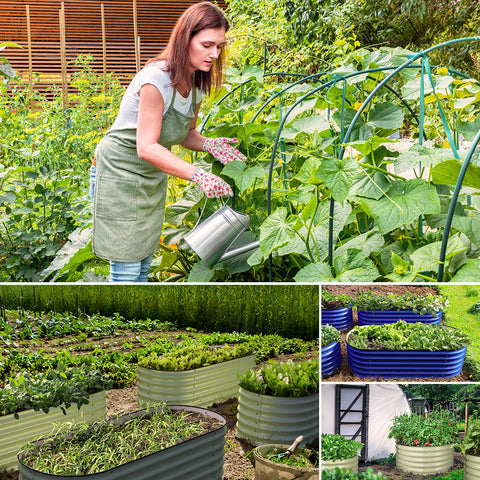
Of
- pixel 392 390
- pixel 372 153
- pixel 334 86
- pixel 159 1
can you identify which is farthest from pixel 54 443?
pixel 159 1

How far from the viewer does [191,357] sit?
3.92ft

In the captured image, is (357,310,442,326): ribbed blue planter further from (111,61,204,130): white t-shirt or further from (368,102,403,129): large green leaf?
(111,61,204,130): white t-shirt

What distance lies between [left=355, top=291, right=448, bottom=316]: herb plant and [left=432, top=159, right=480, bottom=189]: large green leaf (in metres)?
0.30

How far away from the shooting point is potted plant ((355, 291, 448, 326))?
3.35 ft

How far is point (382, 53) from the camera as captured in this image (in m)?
1.84

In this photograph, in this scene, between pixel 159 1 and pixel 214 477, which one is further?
pixel 159 1

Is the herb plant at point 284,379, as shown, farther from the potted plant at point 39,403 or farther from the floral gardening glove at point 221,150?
the floral gardening glove at point 221,150

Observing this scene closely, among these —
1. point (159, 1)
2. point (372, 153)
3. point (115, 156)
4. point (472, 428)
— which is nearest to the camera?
point (472, 428)

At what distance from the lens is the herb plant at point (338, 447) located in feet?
3.24

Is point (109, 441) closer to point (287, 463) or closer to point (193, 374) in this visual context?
point (193, 374)

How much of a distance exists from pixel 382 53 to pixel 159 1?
8635 mm

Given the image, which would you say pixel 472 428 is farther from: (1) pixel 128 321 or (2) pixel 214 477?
(1) pixel 128 321

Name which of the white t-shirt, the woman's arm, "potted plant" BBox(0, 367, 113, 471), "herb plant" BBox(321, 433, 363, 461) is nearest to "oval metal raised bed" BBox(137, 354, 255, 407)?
"potted plant" BBox(0, 367, 113, 471)

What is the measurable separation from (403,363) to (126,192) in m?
1.06
